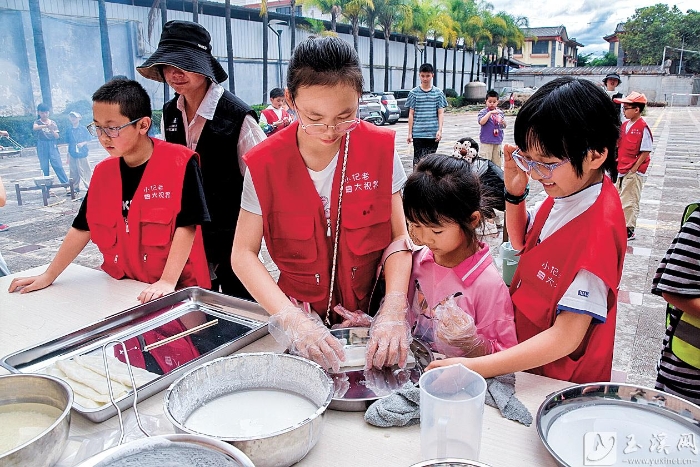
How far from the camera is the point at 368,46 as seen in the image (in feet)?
73.2

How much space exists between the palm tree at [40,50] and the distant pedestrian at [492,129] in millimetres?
6054

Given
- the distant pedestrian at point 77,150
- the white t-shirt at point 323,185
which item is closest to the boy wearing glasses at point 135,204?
the white t-shirt at point 323,185

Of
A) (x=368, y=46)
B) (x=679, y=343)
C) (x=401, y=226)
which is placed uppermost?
(x=368, y=46)

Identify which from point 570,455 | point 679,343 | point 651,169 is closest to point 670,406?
point 570,455

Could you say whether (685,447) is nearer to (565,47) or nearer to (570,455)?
(570,455)

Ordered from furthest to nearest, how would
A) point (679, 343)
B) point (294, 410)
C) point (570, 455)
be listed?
1. point (679, 343)
2. point (294, 410)
3. point (570, 455)

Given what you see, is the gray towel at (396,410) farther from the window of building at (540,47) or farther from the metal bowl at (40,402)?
the window of building at (540,47)

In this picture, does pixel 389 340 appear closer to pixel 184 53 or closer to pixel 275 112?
pixel 184 53

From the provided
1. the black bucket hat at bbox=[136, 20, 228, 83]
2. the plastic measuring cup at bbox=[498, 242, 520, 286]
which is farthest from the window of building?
the black bucket hat at bbox=[136, 20, 228, 83]

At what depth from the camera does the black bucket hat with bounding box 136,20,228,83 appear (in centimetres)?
214

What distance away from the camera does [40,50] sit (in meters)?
6.33

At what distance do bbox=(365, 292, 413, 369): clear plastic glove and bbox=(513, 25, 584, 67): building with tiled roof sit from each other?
5421cm

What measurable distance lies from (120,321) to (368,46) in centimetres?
2252

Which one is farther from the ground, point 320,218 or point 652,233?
point 320,218
